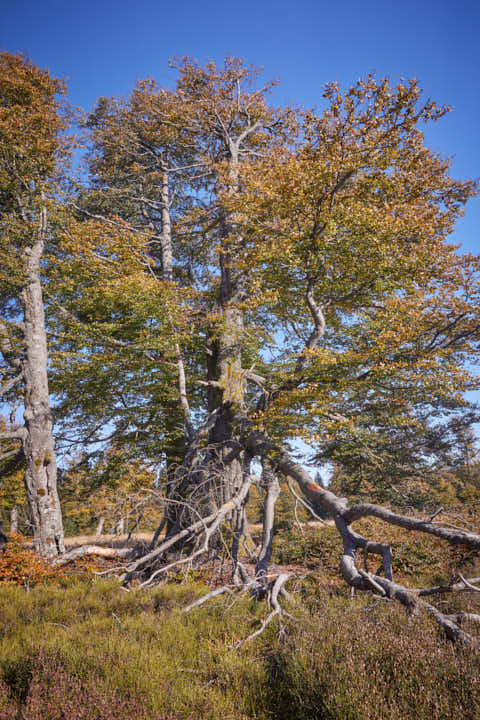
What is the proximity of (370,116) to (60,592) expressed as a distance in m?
10.0

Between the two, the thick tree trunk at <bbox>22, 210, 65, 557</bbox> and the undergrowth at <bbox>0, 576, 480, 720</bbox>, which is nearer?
the undergrowth at <bbox>0, 576, 480, 720</bbox>

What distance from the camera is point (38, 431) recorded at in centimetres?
→ 998

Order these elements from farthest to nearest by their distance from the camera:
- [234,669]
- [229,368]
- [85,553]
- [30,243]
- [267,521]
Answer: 1. [30,243]
2. [229,368]
3. [85,553]
4. [267,521]
5. [234,669]

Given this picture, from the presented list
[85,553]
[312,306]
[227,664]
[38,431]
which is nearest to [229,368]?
[312,306]

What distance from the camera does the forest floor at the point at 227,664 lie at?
2.77 metres

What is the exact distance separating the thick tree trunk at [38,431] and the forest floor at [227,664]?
3836 mm

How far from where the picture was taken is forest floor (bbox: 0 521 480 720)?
277cm

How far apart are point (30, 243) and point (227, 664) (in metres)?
12.0

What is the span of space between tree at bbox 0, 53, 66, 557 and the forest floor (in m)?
4.29

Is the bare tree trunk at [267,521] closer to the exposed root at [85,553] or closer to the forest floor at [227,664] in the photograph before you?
the forest floor at [227,664]

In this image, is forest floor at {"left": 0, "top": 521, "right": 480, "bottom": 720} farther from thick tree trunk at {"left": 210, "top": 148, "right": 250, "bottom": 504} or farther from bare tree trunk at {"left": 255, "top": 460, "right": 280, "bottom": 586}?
thick tree trunk at {"left": 210, "top": 148, "right": 250, "bottom": 504}

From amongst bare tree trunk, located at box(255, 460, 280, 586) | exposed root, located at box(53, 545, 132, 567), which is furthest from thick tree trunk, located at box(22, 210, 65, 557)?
bare tree trunk, located at box(255, 460, 280, 586)

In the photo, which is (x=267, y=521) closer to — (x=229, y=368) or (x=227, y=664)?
(x=227, y=664)

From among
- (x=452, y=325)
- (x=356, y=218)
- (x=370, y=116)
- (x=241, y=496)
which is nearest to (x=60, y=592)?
(x=241, y=496)
